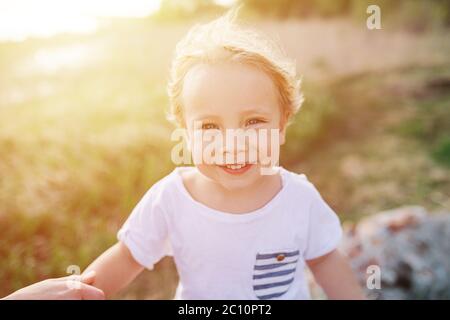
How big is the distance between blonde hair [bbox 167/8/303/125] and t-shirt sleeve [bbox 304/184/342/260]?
1.08 feet

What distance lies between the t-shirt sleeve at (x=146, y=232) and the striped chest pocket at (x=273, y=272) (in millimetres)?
348

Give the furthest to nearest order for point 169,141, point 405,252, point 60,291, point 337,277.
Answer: point 169,141
point 405,252
point 337,277
point 60,291

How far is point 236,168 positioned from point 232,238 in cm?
27

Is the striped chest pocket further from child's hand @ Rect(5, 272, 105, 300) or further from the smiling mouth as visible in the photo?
child's hand @ Rect(5, 272, 105, 300)

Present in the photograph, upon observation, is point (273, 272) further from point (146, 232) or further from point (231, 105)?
point (231, 105)

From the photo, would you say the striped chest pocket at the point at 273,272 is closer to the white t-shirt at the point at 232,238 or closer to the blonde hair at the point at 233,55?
the white t-shirt at the point at 232,238

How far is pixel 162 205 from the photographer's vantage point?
5.81ft

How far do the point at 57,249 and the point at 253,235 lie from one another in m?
1.69

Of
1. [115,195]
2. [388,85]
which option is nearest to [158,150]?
[115,195]

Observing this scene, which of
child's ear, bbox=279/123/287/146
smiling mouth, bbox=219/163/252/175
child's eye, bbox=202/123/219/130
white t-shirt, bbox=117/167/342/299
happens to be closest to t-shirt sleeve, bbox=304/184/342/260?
white t-shirt, bbox=117/167/342/299

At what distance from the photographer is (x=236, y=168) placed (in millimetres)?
1604

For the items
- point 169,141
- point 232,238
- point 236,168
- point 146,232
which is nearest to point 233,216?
point 232,238

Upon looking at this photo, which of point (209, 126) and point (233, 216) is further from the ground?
point (209, 126)
